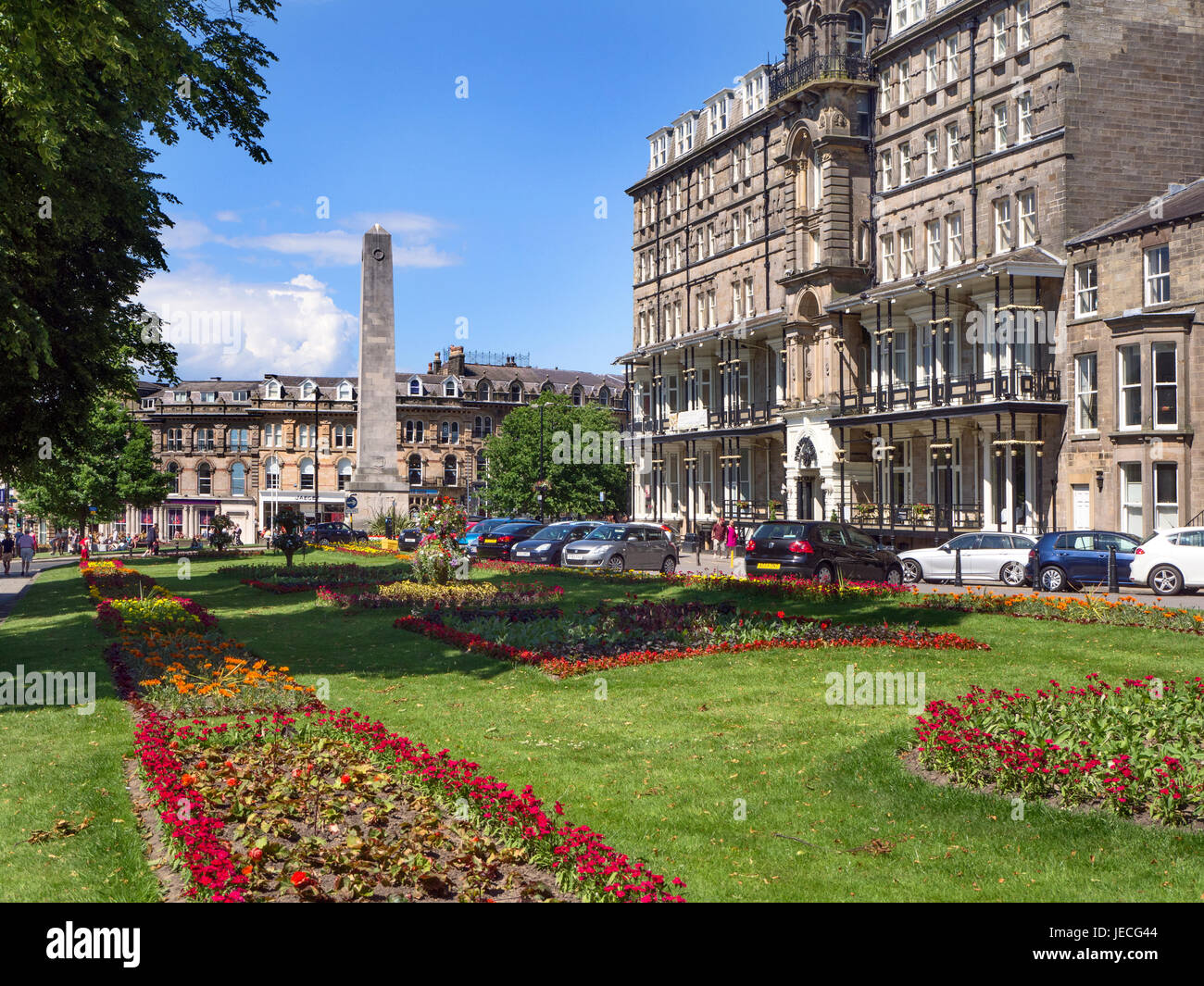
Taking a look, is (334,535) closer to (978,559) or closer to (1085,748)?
(978,559)

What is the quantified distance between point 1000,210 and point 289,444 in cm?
7121

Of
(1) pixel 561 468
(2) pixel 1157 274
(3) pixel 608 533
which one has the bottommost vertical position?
(3) pixel 608 533

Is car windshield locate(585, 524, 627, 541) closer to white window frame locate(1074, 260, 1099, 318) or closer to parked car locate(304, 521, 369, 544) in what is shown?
white window frame locate(1074, 260, 1099, 318)

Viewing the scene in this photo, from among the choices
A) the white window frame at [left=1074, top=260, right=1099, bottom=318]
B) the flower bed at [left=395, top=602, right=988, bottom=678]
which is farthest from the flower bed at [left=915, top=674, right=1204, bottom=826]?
the white window frame at [left=1074, top=260, right=1099, bottom=318]

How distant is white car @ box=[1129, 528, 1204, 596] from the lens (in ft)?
77.8

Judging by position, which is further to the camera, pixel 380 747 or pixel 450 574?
pixel 450 574

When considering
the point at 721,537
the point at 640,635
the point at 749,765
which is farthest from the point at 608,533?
the point at 749,765

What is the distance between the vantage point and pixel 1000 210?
37.8 meters

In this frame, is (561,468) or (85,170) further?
(561,468)

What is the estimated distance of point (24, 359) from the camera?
53.5 ft
